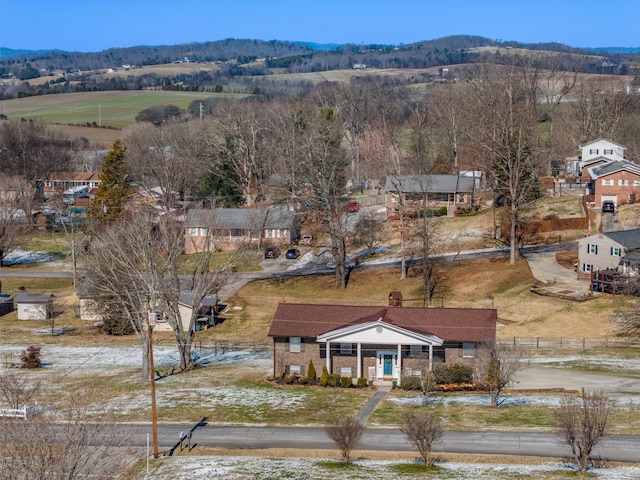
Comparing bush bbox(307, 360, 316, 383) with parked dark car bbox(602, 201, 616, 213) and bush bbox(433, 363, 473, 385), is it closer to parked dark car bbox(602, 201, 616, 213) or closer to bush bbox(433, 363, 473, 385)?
bush bbox(433, 363, 473, 385)

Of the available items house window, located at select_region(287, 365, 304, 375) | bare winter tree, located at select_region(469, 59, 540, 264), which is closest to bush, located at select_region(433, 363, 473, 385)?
house window, located at select_region(287, 365, 304, 375)

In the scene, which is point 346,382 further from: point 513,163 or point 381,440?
point 513,163

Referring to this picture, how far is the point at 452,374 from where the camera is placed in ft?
173

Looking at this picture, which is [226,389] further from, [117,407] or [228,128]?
[228,128]

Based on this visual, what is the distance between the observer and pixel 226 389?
53.2 metres

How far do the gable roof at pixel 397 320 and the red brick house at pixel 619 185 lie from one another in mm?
42507

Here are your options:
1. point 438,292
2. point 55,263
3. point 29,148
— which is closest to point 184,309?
point 438,292

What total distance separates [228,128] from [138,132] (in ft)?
141

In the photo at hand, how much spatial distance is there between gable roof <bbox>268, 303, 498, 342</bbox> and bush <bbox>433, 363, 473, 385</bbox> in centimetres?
157

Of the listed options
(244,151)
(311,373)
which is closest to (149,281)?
(311,373)

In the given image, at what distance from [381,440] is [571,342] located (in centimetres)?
2327

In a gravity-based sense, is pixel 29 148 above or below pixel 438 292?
above

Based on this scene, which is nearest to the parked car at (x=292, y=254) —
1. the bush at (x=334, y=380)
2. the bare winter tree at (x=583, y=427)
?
the bush at (x=334, y=380)

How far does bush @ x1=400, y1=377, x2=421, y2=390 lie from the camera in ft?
171
